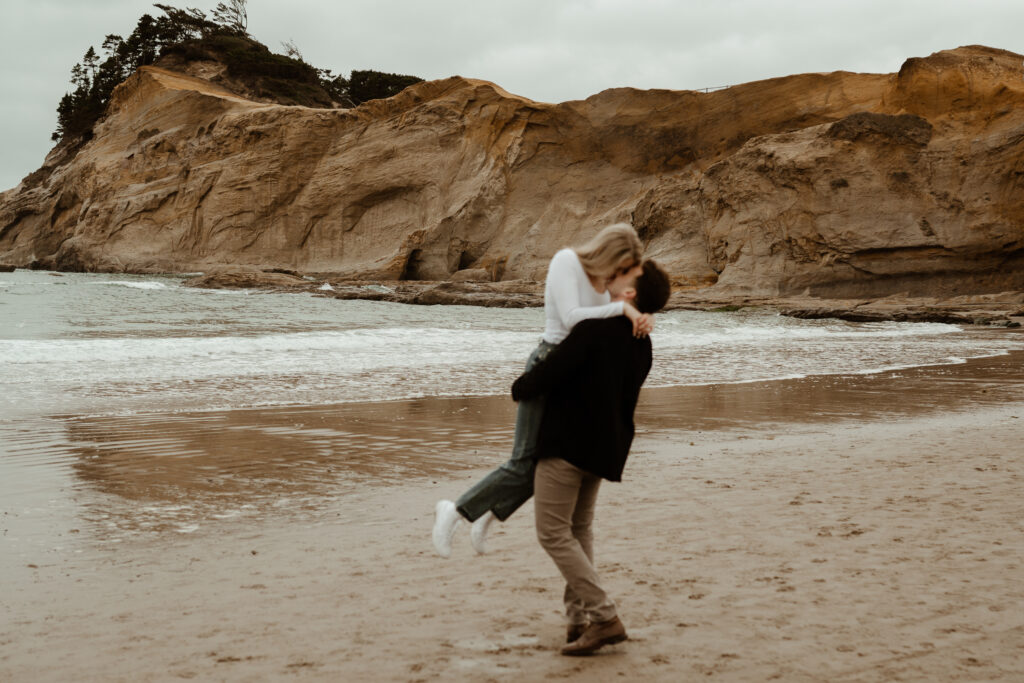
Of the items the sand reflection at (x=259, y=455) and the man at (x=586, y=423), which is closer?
the man at (x=586, y=423)

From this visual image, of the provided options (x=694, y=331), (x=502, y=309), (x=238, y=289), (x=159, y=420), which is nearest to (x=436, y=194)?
(x=238, y=289)

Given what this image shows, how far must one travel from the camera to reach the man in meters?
2.86

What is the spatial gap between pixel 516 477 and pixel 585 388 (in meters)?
0.49

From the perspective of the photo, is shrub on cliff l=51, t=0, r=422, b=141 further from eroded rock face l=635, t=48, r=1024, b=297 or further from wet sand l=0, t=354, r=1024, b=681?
wet sand l=0, t=354, r=1024, b=681

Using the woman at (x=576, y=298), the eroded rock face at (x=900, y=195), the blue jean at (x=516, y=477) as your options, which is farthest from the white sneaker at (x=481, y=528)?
the eroded rock face at (x=900, y=195)

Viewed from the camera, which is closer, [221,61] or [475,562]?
[475,562]

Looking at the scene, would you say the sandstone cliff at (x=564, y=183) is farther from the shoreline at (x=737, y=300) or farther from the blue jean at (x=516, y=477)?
the blue jean at (x=516, y=477)

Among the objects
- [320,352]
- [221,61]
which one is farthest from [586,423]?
[221,61]

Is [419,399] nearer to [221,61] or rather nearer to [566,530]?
[566,530]

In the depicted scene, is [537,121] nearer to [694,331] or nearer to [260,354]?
[694,331]

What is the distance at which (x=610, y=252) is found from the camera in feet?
9.55

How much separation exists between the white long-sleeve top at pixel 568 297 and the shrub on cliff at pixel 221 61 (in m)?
63.3

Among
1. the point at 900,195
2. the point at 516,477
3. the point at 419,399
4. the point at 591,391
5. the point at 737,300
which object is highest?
the point at 900,195

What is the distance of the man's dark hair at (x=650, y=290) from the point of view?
2934 mm
